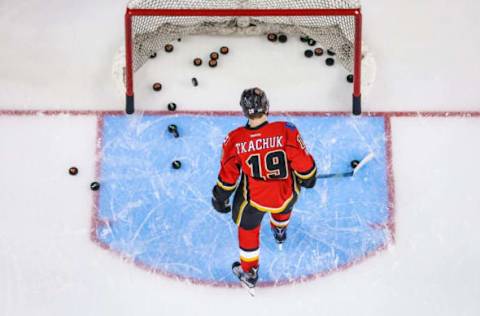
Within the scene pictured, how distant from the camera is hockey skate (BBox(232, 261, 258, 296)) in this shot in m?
3.92

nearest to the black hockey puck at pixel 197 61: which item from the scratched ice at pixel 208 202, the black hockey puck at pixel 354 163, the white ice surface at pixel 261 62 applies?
the white ice surface at pixel 261 62

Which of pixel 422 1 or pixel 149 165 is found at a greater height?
pixel 422 1

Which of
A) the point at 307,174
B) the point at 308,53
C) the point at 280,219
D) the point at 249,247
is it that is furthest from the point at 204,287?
the point at 308,53

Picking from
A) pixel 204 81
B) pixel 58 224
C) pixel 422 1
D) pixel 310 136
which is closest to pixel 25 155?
pixel 58 224

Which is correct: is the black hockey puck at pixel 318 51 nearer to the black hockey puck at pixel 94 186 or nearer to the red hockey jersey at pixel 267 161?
the red hockey jersey at pixel 267 161

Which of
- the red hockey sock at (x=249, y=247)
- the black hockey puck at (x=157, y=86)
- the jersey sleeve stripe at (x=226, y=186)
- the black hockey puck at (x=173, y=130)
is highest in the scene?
the black hockey puck at (x=157, y=86)

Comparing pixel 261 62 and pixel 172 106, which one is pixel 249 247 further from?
pixel 261 62

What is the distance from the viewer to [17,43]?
445 cm

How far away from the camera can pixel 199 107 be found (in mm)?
4316

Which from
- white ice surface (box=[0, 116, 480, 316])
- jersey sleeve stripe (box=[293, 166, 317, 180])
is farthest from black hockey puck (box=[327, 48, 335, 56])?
jersey sleeve stripe (box=[293, 166, 317, 180])

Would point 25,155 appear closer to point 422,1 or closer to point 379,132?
point 379,132

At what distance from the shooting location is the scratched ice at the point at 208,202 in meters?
4.09

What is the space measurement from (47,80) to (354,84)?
1.54m

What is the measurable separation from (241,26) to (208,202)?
3.01 feet
